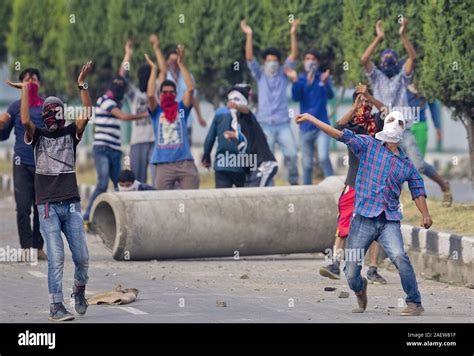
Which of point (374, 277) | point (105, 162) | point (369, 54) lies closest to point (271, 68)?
point (105, 162)

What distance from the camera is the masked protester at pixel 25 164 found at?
56.0 feet

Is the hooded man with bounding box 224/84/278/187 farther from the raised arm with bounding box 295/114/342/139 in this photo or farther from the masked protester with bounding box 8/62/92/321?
the raised arm with bounding box 295/114/342/139

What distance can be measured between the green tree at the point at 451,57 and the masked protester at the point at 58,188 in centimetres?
614

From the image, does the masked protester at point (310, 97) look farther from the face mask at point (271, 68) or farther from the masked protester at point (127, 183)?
the masked protester at point (127, 183)

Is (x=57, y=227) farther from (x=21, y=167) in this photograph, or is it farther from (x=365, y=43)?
(x=365, y=43)

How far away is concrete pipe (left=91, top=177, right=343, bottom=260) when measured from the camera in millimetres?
17531

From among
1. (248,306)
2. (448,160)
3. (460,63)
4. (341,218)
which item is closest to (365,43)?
(460,63)

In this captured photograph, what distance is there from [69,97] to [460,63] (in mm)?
16950

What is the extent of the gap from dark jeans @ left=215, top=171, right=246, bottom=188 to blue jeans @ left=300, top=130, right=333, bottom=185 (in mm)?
2468

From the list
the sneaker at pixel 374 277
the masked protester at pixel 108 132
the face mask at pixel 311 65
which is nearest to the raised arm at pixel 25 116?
the sneaker at pixel 374 277

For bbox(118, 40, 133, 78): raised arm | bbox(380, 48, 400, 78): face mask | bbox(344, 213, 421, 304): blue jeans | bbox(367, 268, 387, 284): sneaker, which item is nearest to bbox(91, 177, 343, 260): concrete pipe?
bbox(380, 48, 400, 78): face mask

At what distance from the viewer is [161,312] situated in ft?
44.0

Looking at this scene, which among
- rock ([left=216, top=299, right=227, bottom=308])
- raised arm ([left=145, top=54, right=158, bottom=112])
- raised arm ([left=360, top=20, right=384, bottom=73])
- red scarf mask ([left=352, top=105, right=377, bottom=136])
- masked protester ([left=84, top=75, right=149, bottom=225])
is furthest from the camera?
masked protester ([left=84, top=75, right=149, bottom=225])
